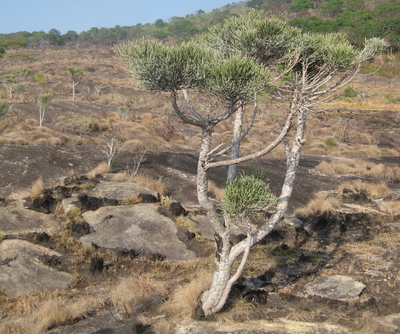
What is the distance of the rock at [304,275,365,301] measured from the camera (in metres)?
6.62

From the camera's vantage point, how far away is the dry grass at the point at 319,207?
12.3 meters

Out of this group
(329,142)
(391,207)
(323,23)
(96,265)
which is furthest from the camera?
(323,23)

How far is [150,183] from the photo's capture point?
493 inches

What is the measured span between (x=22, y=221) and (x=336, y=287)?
7085mm

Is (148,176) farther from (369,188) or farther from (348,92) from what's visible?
(348,92)

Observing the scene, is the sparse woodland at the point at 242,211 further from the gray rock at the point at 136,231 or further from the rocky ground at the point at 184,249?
the gray rock at the point at 136,231

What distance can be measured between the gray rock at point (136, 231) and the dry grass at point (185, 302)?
9.10 feet

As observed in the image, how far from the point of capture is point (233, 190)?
533cm

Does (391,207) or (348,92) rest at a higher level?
(348,92)

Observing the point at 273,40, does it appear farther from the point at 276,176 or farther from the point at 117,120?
the point at 117,120

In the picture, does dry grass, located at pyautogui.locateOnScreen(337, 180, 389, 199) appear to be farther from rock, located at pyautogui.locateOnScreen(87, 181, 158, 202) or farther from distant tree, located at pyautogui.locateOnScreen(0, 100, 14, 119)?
distant tree, located at pyautogui.locateOnScreen(0, 100, 14, 119)

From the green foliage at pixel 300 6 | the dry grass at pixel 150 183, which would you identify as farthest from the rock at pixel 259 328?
the green foliage at pixel 300 6

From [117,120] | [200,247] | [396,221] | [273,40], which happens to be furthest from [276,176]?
[117,120]

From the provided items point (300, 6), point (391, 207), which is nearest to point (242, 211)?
point (391, 207)
